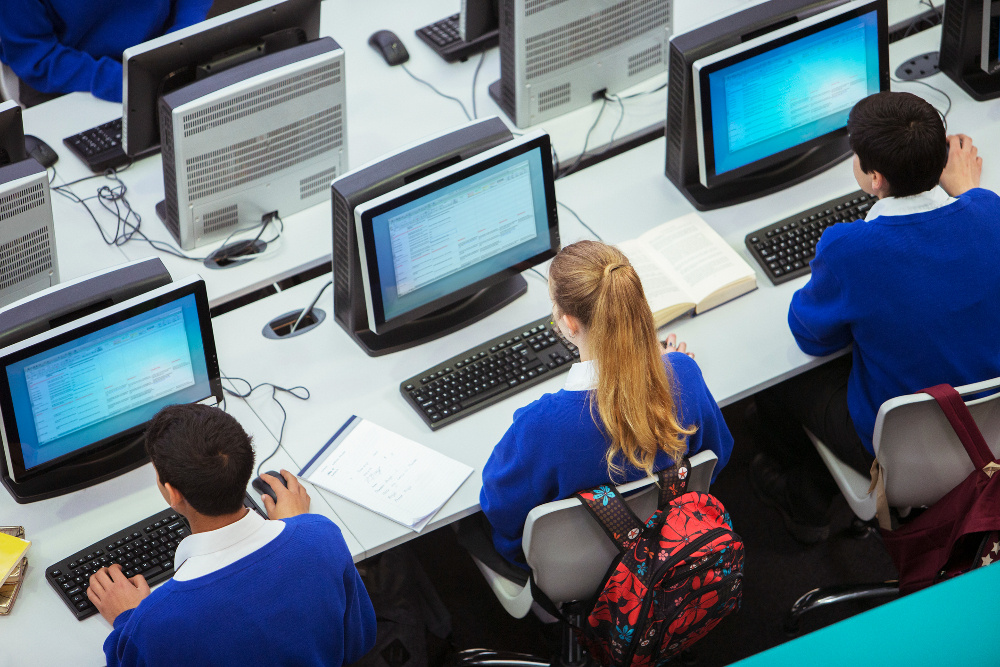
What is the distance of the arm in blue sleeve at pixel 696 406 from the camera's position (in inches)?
79.5

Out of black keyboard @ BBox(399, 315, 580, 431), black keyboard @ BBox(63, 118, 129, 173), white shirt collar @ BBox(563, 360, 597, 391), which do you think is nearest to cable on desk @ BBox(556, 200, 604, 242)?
black keyboard @ BBox(399, 315, 580, 431)

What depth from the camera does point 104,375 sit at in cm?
215

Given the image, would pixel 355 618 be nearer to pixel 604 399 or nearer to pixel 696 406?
pixel 604 399

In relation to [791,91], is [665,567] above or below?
below

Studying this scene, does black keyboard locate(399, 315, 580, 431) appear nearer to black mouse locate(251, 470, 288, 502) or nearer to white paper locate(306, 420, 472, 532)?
white paper locate(306, 420, 472, 532)

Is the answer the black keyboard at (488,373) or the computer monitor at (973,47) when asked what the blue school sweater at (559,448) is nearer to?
the black keyboard at (488,373)

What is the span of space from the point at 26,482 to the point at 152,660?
721 mm

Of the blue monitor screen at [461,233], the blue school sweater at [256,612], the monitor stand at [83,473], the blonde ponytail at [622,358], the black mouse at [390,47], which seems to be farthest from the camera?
the black mouse at [390,47]

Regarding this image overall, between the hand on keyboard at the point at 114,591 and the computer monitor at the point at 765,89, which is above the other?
the computer monitor at the point at 765,89

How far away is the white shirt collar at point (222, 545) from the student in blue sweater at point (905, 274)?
130 centimetres

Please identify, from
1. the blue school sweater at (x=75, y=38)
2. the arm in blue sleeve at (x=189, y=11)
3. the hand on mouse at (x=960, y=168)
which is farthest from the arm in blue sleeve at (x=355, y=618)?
the arm in blue sleeve at (x=189, y=11)

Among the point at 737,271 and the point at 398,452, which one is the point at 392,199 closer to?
the point at 398,452

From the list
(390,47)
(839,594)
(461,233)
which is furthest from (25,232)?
(839,594)

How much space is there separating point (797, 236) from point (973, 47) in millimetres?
960
